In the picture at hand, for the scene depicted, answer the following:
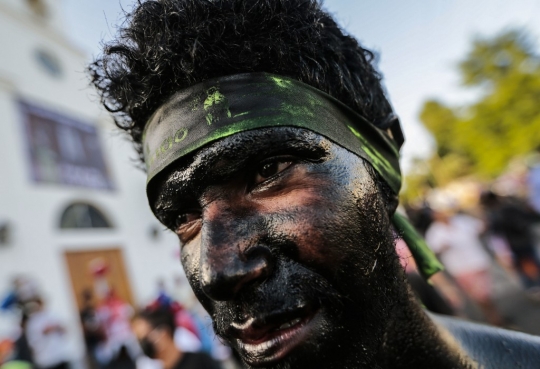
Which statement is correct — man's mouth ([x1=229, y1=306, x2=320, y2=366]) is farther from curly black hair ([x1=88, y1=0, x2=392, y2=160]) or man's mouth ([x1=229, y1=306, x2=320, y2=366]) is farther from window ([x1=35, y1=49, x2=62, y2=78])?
window ([x1=35, y1=49, x2=62, y2=78])

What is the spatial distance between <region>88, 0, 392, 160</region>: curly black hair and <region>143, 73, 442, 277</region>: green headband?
45mm

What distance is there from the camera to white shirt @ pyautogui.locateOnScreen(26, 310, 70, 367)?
5711mm

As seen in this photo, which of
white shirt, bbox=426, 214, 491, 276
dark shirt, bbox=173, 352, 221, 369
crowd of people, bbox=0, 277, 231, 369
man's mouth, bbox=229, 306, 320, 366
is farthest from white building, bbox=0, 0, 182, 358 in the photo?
man's mouth, bbox=229, 306, 320, 366

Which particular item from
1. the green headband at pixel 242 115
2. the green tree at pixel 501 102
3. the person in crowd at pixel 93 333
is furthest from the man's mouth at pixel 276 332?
the green tree at pixel 501 102

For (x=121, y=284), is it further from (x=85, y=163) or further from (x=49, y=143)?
(x=49, y=143)

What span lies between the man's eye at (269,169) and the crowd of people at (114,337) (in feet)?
2.64

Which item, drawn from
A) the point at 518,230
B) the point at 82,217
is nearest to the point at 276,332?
the point at 518,230

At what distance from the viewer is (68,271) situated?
10.4 meters

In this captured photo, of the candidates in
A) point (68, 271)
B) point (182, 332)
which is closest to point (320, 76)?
point (182, 332)

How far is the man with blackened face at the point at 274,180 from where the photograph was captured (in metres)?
1.01

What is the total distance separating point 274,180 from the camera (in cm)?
114

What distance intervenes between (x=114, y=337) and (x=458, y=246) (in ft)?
19.5

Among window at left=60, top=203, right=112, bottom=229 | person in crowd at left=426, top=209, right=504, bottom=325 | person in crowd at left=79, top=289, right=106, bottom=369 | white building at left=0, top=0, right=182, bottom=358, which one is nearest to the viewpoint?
person in crowd at left=426, top=209, right=504, bottom=325

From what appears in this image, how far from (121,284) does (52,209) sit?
3.30m
